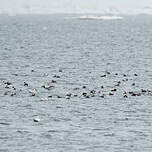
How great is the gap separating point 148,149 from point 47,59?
57.9 metres

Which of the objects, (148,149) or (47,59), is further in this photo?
(47,59)

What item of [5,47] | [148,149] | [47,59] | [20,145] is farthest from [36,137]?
[5,47]

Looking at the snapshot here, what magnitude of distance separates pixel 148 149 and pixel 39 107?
51.2 feet

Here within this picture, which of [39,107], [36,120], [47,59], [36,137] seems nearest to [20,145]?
[36,137]

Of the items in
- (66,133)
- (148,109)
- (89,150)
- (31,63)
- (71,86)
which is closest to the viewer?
(89,150)

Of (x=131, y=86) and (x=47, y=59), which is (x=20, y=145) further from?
(x=47, y=59)

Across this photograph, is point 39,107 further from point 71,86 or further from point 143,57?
point 143,57

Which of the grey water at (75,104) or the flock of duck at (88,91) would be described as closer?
the grey water at (75,104)

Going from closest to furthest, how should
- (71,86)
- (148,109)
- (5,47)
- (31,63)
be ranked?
(148,109) → (71,86) → (31,63) → (5,47)

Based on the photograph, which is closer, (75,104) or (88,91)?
(75,104)

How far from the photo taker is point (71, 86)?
72562 millimetres

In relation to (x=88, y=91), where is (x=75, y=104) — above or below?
below

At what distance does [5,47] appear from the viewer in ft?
420

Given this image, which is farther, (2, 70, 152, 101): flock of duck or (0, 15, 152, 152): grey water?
(2, 70, 152, 101): flock of duck
